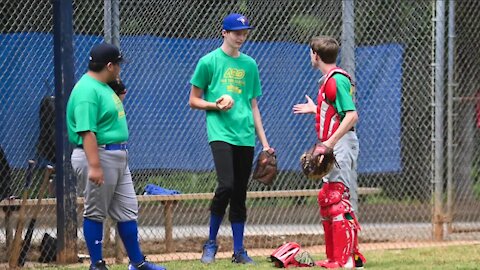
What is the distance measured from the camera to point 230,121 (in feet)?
Result: 27.2

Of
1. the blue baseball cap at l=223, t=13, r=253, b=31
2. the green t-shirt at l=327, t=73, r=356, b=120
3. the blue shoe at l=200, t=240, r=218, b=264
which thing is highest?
the blue baseball cap at l=223, t=13, r=253, b=31

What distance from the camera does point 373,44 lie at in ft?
35.6

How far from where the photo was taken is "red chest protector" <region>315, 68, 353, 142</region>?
7731mm

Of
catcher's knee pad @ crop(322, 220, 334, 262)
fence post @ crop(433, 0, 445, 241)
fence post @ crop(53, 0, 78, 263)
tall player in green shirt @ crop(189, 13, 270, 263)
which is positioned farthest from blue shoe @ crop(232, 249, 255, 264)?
→ fence post @ crop(433, 0, 445, 241)

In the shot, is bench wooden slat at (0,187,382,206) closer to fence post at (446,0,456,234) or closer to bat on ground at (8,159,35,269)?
bat on ground at (8,159,35,269)

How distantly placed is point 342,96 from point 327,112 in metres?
0.22

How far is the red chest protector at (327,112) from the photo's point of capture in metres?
7.73

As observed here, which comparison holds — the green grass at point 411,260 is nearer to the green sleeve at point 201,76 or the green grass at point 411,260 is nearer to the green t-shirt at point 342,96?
the green t-shirt at point 342,96

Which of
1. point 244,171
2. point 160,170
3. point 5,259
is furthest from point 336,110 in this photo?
point 5,259

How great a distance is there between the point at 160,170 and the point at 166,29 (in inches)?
50.9

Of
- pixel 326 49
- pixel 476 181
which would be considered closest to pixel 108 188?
pixel 326 49

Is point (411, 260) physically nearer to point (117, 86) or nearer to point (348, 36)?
point (348, 36)

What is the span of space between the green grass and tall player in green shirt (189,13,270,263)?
24cm

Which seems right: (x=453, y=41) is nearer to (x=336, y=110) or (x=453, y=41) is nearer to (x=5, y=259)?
(x=336, y=110)
